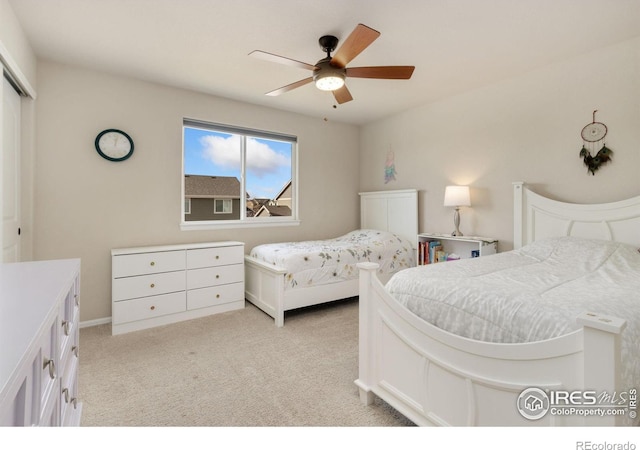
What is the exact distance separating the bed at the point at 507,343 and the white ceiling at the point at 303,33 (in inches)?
64.6

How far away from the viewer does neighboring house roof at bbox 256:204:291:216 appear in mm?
4203

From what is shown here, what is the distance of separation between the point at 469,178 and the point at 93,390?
12.6 feet

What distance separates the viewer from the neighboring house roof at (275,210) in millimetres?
4203

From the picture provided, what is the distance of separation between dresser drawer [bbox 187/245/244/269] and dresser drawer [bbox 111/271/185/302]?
0.16 meters

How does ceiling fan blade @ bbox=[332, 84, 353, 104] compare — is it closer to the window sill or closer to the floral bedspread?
the floral bedspread

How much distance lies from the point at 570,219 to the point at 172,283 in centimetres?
367

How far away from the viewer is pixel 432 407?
142 cm

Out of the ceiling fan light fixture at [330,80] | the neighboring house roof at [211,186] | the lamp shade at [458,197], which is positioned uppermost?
the ceiling fan light fixture at [330,80]

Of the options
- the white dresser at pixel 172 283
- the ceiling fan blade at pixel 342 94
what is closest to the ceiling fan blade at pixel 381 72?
the ceiling fan blade at pixel 342 94

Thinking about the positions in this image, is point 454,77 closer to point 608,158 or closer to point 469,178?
point 469,178

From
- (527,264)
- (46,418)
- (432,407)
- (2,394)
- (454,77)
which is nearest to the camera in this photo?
(2,394)

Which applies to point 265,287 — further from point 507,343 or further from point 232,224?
point 507,343

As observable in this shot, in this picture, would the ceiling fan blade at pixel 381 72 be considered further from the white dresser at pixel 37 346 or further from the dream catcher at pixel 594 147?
the white dresser at pixel 37 346
